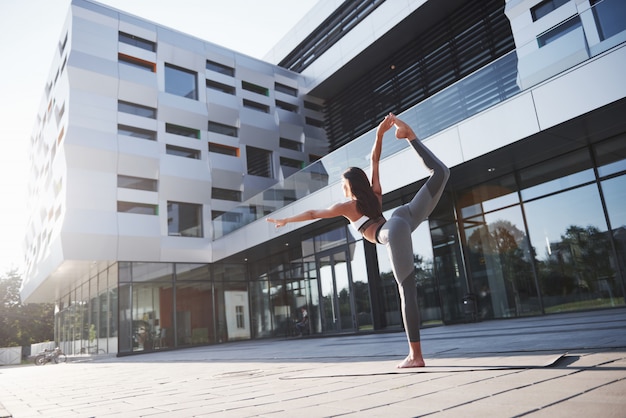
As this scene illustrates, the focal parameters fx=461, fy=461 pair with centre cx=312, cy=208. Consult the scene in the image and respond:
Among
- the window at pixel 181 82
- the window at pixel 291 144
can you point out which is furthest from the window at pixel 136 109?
the window at pixel 291 144

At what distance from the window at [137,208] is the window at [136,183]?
2.25 ft

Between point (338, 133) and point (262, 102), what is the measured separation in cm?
447

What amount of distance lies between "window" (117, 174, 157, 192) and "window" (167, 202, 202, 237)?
3.37ft

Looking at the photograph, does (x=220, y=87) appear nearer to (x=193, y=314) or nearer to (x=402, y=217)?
(x=193, y=314)

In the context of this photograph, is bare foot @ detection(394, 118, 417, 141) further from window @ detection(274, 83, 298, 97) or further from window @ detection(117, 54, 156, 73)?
window @ detection(274, 83, 298, 97)

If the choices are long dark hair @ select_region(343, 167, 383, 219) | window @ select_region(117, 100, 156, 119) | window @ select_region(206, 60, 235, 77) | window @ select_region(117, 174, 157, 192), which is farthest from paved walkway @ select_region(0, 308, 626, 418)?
window @ select_region(206, 60, 235, 77)

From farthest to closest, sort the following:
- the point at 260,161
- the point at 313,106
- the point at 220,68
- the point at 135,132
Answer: the point at 313,106, the point at 260,161, the point at 220,68, the point at 135,132

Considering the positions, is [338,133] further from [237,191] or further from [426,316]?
[426,316]

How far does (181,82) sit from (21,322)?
43.9 meters

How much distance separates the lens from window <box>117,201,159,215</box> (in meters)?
18.8

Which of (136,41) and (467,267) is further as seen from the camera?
(136,41)

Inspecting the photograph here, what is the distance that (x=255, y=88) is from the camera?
79.5 feet

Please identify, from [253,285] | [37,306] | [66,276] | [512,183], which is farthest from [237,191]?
[37,306]

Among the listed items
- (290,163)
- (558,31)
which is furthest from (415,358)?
(290,163)
